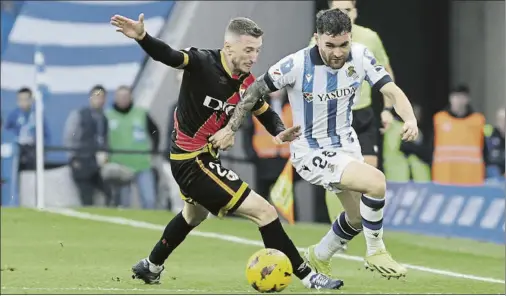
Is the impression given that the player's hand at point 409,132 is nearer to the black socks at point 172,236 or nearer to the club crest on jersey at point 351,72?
the club crest on jersey at point 351,72

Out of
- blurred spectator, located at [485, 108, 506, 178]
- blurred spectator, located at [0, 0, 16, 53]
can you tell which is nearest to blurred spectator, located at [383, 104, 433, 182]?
blurred spectator, located at [485, 108, 506, 178]

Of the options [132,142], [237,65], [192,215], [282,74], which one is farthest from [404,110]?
[132,142]

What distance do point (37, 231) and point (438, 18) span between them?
10.5 metres

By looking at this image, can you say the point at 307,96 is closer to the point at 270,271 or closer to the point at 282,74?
the point at 282,74

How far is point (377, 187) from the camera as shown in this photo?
999cm

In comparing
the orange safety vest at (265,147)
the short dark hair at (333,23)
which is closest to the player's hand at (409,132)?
the short dark hair at (333,23)

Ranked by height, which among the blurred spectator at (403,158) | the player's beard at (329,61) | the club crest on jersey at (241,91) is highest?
the player's beard at (329,61)

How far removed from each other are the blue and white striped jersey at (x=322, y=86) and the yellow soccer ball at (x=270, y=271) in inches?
47.4

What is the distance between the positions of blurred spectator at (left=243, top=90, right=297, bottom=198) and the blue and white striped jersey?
25.3 feet

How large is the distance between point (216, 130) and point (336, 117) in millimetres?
1059

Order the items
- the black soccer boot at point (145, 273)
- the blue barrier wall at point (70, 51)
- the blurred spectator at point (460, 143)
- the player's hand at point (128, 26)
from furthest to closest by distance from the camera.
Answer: the blue barrier wall at point (70, 51) < the blurred spectator at point (460, 143) < the black soccer boot at point (145, 273) < the player's hand at point (128, 26)

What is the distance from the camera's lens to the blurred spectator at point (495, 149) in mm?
19188

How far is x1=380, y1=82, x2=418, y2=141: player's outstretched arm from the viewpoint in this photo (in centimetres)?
949

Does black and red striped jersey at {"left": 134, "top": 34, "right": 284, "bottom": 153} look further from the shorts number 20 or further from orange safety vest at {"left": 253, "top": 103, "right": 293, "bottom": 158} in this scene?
orange safety vest at {"left": 253, "top": 103, "right": 293, "bottom": 158}
